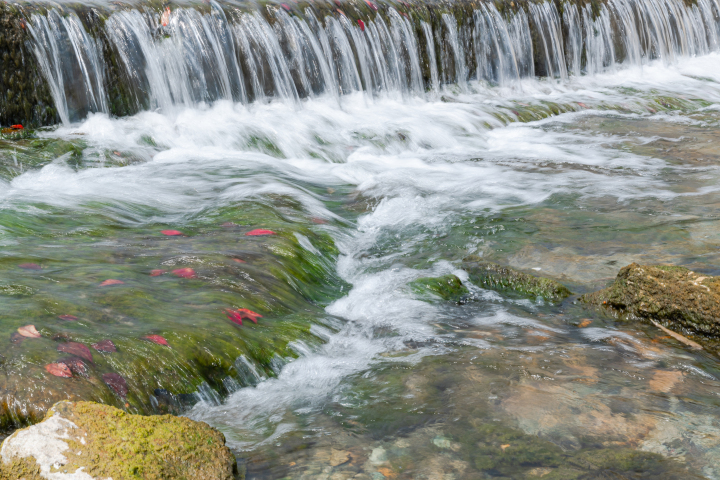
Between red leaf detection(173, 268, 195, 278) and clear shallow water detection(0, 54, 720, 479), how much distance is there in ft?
0.91

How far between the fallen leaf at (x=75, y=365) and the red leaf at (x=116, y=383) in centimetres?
10

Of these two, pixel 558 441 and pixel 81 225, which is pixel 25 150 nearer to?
pixel 81 225

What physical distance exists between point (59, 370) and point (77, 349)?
202 mm

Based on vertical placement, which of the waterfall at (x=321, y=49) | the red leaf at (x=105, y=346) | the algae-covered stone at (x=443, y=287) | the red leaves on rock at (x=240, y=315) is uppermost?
the waterfall at (x=321, y=49)

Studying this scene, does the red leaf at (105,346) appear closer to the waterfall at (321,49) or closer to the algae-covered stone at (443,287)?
the algae-covered stone at (443,287)

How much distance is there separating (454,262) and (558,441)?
2.72 m

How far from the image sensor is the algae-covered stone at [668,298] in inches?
161

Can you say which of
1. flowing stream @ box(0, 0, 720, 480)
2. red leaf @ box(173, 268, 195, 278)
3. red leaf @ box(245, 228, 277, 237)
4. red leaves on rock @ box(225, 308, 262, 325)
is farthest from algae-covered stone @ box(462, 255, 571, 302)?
red leaf @ box(173, 268, 195, 278)

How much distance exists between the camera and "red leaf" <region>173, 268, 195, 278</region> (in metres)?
4.25

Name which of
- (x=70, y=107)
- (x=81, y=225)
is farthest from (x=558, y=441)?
(x=70, y=107)

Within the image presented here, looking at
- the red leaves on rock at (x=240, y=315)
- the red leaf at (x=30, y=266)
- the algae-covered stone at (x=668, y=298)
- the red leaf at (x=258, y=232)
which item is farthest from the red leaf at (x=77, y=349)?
the algae-covered stone at (x=668, y=298)

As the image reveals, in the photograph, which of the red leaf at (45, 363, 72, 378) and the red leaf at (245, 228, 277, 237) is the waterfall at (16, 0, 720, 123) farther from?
the red leaf at (45, 363, 72, 378)

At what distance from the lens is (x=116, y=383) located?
2.96 meters

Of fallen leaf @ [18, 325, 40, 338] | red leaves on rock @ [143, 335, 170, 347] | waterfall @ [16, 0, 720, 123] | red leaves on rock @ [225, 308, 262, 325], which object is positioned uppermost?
waterfall @ [16, 0, 720, 123]
